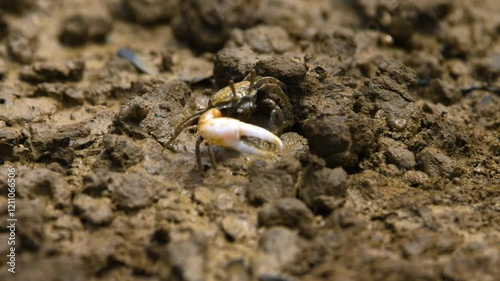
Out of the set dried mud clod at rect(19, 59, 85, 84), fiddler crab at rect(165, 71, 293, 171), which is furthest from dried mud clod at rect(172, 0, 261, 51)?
fiddler crab at rect(165, 71, 293, 171)

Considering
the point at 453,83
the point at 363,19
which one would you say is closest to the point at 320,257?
the point at 453,83

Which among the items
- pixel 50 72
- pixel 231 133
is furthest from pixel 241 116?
pixel 50 72

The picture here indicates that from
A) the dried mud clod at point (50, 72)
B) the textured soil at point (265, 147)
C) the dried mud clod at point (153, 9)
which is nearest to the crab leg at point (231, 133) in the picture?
the textured soil at point (265, 147)

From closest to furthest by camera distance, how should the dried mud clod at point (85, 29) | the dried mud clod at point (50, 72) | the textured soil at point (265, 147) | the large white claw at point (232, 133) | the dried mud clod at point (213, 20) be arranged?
the textured soil at point (265, 147) < the large white claw at point (232, 133) < the dried mud clod at point (50, 72) < the dried mud clod at point (213, 20) < the dried mud clod at point (85, 29)

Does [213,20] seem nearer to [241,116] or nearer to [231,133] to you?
[241,116]

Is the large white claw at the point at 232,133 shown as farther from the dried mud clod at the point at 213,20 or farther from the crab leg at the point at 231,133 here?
the dried mud clod at the point at 213,20

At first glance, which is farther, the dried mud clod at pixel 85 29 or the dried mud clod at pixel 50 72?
the dried mud clod at pixel 85 29

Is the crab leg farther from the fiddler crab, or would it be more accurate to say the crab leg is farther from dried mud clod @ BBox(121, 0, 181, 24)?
dried mud clod @ BBox(121, 0, 181, 24)
